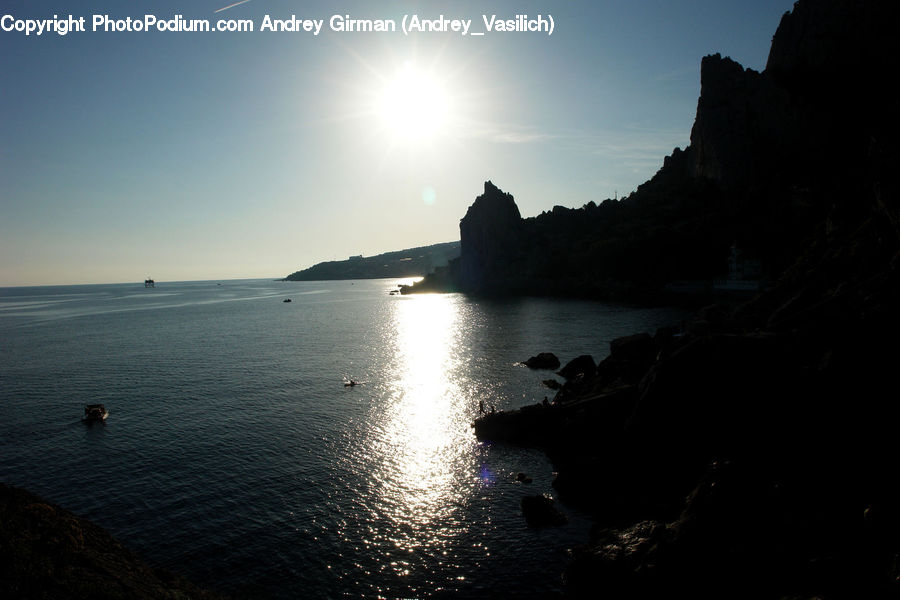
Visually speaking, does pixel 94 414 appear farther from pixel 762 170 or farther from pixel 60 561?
pixel 762 170

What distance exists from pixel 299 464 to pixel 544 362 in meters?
34.8

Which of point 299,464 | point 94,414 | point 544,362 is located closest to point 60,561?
point 299,464

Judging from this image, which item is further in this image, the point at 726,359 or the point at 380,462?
the point at 380,462

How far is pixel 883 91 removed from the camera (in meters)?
72.4

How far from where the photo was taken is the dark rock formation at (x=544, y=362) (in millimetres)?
58344

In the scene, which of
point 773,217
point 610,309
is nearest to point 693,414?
point 610,309

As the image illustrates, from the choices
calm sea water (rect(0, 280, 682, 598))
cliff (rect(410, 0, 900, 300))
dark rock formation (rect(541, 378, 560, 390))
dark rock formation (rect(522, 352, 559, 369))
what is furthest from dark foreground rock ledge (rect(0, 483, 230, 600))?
cliff (rect(410, 0, 900, 300))

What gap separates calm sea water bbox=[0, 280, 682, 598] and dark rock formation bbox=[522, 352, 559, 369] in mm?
1552

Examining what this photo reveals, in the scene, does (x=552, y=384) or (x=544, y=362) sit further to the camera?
(x=544, y=362)

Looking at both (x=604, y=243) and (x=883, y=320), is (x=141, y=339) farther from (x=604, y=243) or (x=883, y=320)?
(x=604, y=243)

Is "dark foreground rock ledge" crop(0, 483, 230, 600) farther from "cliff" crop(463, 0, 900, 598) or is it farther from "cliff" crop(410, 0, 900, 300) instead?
"cliff" crop(410, 0, 900, 300)

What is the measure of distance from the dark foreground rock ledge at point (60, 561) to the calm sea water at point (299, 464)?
7079 mm

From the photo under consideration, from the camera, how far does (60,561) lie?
12.4 metres

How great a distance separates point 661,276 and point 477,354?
9956 cm
